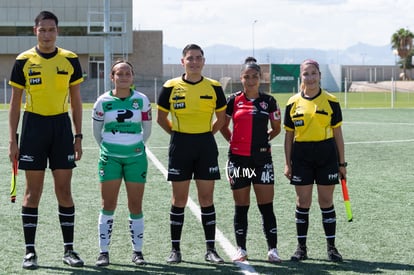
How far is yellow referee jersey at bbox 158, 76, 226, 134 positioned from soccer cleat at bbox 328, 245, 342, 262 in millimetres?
1547

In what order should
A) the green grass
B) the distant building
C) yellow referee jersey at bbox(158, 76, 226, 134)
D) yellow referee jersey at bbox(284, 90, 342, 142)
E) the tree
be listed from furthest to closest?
the tree
the distant building
yellow referee jersey at bbox(284, 90, 342, 142)
yellow referee jersey at bbox(158, 76, 226, 134)
the green grass

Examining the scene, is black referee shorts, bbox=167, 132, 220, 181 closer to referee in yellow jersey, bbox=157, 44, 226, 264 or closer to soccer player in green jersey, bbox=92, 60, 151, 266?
referee in yellow jersey, bbox=157, 44, 226, 264

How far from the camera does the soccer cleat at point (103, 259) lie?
6.81 metres

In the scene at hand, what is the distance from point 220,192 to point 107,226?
4.20 metres

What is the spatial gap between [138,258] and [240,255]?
0.91 metres

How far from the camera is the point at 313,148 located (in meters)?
7.07

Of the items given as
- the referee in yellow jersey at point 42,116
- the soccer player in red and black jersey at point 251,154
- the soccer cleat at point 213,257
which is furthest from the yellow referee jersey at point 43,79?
the soccer cleat at point 213,257

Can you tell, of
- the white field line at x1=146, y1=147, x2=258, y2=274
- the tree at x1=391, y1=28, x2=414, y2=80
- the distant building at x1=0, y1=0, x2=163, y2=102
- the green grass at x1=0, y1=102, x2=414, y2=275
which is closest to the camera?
the white field line at x1=146, y1=147, x2=258, y2=274

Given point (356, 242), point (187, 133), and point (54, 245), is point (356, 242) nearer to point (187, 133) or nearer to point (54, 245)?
point (187, 133)

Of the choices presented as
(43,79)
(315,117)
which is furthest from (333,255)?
(43,79)

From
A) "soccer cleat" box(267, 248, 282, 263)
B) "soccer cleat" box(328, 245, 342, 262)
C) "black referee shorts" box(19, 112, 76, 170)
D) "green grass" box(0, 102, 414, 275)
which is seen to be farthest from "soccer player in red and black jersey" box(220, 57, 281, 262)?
"black referee shorts" box(19, 112, 76, 170)

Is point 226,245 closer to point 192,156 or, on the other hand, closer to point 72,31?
point 192,156

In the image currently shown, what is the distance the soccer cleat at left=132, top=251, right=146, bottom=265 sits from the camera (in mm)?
6871

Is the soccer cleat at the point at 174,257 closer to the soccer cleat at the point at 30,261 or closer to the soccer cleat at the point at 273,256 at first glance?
the soccer cleat at the point at 273,256
